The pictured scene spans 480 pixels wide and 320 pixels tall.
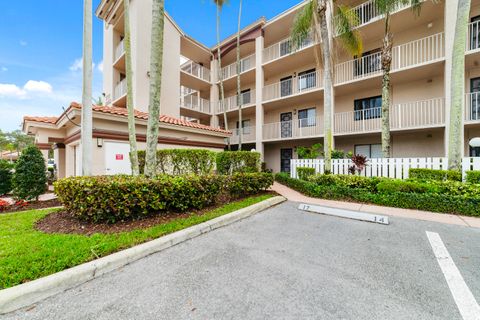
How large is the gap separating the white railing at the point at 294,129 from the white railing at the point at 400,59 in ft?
10.4

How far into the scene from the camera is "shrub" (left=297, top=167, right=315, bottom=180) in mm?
10438

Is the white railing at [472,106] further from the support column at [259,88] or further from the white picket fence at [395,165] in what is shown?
the support column at [259,88]

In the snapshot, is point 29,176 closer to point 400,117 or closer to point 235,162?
point 235,162

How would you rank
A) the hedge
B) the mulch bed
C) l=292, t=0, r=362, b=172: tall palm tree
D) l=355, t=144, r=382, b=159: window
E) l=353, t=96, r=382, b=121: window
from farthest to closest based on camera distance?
1. l=355, t=144, r=382, b=159: window
2. l=353, t=96, r=382, b=121: window
3. l=292, t=0, r=362, b=172: tall palm tree
4. the hedge
5. the mulch bed

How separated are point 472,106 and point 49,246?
16149 mm

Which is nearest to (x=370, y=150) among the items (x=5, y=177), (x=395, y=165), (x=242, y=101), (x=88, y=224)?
(x=395, y=165)

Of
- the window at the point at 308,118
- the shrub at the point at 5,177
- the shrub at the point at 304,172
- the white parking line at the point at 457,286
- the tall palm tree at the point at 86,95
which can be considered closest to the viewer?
the white parking line at the point at 457,286

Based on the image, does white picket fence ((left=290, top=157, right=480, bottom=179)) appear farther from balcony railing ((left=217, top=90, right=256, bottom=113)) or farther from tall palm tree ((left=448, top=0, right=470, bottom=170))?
balcony railing ((left=217, top=90, right=256, bottom=113))

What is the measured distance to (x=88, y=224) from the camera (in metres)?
4.46

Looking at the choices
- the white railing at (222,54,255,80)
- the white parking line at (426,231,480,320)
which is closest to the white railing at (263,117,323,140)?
the white railing at (222,54,255,80)

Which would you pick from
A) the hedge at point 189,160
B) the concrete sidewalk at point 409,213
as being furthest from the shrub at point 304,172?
the hedge at point 189,160

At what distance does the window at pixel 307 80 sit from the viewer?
14.9 m

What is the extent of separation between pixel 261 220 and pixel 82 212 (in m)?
4.13

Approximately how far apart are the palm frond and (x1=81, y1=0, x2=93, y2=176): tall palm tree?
33.8ft
